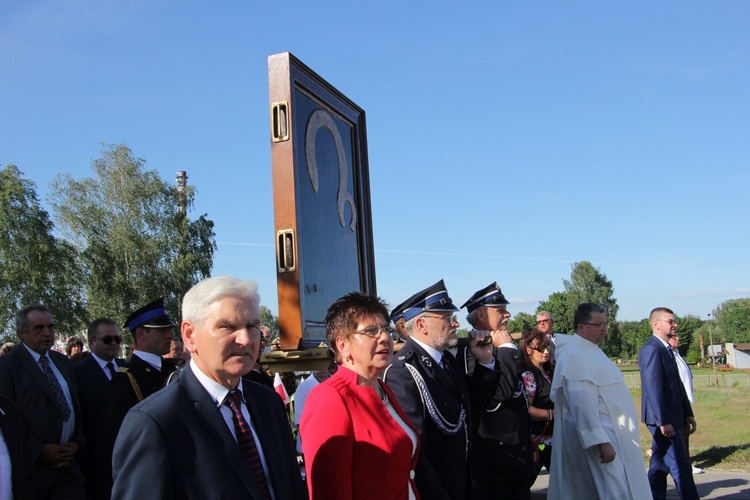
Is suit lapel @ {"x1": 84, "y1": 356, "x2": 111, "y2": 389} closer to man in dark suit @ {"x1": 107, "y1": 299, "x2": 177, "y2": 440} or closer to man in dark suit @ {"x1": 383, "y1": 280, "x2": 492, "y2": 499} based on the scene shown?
man in dark suit @ {"x1": 107, "y1": 299, "x2": 177, "y2": 440}

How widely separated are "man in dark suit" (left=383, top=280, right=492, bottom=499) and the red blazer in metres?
0.62

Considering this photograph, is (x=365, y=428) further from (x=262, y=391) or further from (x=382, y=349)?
(x=262, y=391)

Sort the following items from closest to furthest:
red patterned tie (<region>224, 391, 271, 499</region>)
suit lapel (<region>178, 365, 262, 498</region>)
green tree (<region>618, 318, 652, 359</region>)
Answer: suit lapel (<region>178, 365, 262, 498</region>) → red patterned tie (<region>224, 391, 271, 499</region>) → green tree (<region>618, 318, 652, 359</region>)

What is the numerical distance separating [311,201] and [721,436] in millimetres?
10906

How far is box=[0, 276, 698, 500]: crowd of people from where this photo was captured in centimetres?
223

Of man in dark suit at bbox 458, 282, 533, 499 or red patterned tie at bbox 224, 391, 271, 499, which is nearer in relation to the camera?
red patterned tie at bbox 224, 391, 271, 499

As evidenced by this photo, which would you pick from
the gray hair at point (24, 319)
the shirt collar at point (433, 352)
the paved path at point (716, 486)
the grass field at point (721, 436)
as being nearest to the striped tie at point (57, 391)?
the gray hair at point (24, 319)

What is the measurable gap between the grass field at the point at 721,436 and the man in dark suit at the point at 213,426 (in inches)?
342

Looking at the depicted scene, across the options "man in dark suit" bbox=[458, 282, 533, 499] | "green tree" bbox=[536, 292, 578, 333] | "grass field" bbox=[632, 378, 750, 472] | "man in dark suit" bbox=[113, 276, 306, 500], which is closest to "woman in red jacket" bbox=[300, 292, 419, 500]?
"man in dark suit" bbox=[113, 276, 306, 500]

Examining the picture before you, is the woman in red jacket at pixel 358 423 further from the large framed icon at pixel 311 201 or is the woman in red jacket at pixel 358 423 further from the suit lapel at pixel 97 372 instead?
the suit lapel at pixel 97 372

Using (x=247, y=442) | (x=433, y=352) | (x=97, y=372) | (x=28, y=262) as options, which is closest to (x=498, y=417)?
(x=433, y=352)

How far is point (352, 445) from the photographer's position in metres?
2.99

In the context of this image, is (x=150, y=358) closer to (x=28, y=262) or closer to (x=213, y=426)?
(x=213, y=426)

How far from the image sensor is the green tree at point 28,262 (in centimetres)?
3005
